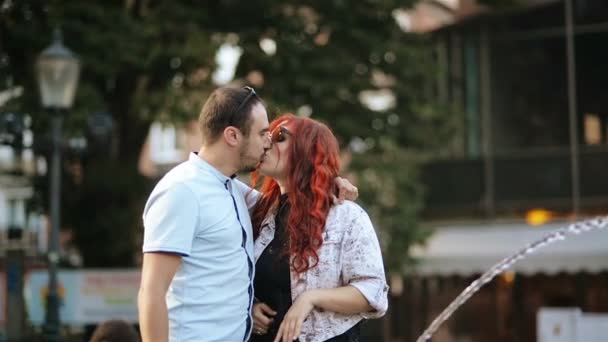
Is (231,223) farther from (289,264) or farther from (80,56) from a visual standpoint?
(80,56)

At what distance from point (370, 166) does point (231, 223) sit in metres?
13.8

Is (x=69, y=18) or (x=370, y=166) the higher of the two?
(x=69, y=18)

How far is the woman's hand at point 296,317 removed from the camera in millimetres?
4230

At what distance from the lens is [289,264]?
170 inches

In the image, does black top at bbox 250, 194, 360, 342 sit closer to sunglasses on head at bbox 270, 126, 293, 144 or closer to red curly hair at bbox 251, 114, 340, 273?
red curly hair at bbox 251, 114, 340, 273

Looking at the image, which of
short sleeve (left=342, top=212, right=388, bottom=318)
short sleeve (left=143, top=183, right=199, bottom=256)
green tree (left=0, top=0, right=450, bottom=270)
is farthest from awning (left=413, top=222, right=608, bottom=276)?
short sleeve (left=143, top=183, right=199, bottom=256)

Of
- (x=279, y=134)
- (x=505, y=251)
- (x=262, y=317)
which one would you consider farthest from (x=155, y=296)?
(x=505, y=251)

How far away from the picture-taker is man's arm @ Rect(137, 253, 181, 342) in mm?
3912

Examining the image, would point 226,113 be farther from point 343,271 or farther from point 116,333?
point 116,333

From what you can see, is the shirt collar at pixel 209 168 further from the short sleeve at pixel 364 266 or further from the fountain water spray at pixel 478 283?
the fountain water spray at pixel 478 283

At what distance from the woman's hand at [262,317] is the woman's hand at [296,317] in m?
0.07

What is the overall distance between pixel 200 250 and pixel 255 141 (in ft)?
1.20

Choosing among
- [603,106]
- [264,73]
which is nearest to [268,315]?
[264,73]

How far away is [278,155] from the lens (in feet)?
14.3
